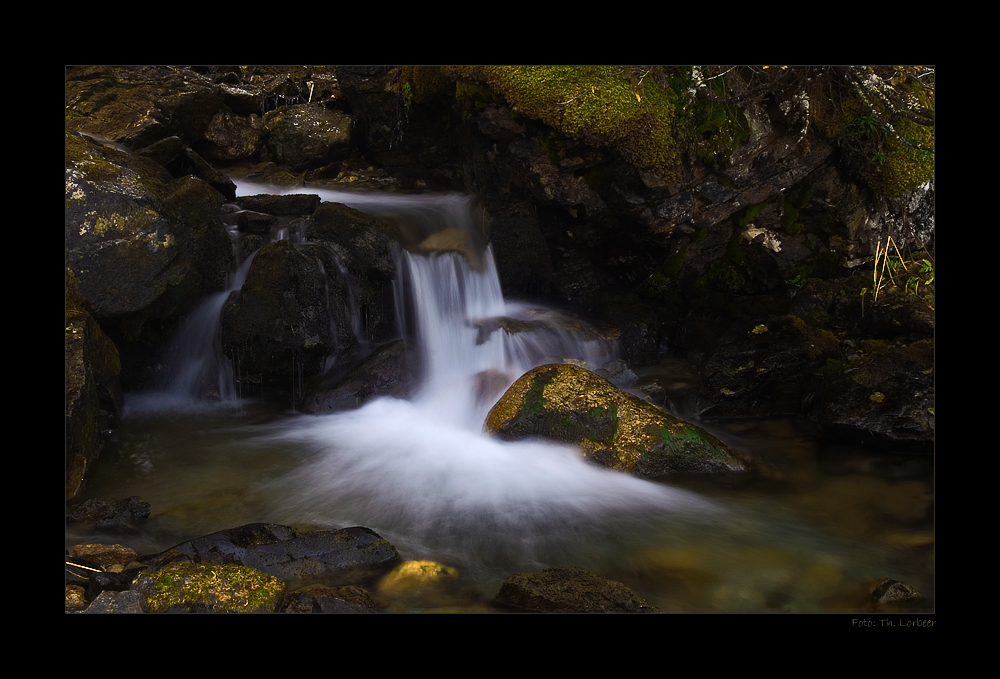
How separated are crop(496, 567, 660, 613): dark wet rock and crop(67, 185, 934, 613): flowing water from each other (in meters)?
0.22

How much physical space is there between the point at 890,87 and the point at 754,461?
4816 mm

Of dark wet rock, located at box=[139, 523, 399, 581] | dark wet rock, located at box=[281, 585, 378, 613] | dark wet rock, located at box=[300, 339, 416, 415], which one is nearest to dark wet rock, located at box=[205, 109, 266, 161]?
dark wet rock, located at box=[300, 339, 416, 415]

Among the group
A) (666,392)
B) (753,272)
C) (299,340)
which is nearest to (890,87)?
(753,272)

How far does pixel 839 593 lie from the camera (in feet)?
14.4

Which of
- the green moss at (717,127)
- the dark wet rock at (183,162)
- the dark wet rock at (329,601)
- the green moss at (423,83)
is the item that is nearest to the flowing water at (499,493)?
the dark wet rock at (329,601)

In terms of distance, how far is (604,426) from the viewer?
620cm

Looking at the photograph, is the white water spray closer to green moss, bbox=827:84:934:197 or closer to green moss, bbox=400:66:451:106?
green moss, bbox=400:66:451:106

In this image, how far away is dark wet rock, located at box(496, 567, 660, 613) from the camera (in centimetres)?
395

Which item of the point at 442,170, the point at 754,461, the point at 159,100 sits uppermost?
the point at 159,100

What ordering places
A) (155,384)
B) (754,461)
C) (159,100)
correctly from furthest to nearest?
(159,100), (155,384), (754,461)

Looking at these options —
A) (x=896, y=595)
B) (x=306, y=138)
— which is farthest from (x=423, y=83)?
(x=896, y=595)

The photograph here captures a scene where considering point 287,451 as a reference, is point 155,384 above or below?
above

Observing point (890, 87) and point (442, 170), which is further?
point (442, 170)

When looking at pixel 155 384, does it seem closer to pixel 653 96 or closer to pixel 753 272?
pixel 653 96
